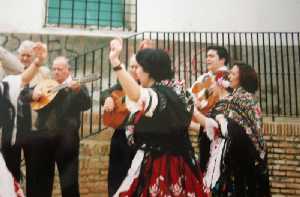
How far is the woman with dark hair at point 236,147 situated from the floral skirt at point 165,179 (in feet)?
0.35

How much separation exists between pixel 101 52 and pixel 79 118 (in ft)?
1.26

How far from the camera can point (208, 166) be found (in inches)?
84.4

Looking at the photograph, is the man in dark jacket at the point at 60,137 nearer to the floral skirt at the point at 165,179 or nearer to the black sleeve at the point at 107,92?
the black sleeve at the point at 107,92

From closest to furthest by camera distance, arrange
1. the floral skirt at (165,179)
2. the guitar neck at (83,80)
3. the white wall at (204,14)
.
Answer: the floral skirt at (165,179), the guitar neck at (83,80), the white wall at (204,14)

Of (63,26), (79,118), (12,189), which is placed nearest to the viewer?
(12,189)

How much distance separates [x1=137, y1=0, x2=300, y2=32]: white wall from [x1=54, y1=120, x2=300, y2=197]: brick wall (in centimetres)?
61

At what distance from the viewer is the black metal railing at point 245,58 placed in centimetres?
215

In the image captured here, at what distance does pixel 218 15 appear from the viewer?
92.2 inches

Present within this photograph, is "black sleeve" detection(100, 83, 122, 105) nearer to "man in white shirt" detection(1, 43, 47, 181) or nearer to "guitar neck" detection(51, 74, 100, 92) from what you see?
"guitar neck" detection(51, 74, 100, 92)

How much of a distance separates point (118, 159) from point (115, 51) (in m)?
0.59

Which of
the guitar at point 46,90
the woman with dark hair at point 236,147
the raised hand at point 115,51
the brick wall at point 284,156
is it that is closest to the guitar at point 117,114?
the raised hand at point 115,51

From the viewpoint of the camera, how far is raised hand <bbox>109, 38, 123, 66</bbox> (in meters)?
2.12

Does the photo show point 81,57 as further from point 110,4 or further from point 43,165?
point 43,165

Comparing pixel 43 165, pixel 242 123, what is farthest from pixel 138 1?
pixel 43 165
